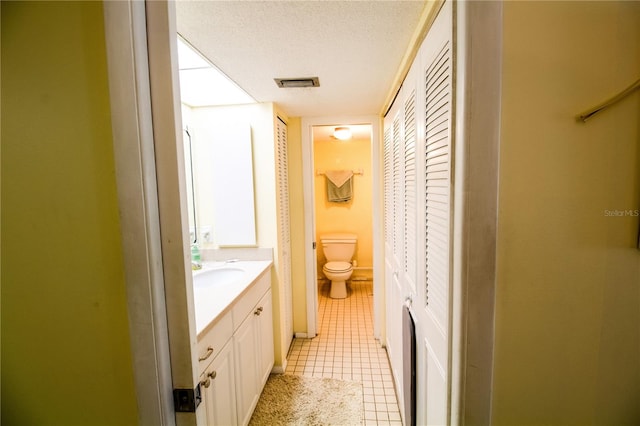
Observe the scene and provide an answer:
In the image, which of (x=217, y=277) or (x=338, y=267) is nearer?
(x=217, y=277)

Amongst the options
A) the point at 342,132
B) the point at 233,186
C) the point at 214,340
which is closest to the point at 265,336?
the point at 214,340

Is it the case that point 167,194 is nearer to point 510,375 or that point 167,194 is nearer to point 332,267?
point 510,375

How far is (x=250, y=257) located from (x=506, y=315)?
169 centimetres

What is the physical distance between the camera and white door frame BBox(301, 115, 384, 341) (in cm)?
225

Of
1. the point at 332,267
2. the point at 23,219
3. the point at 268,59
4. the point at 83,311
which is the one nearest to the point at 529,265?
the point at 83,311

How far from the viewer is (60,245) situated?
1.94ft

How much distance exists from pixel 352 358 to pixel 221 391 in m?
1.31

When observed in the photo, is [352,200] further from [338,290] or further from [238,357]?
[238,357]

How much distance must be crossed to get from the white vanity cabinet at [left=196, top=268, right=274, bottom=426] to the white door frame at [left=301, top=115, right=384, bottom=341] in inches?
22.7

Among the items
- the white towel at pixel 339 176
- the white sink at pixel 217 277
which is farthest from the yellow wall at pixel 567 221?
the white towel at pixel 339 176

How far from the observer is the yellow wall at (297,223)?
2.31 meters

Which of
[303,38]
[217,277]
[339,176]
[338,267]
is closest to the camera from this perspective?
[303,38]

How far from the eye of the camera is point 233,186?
1.90 metres

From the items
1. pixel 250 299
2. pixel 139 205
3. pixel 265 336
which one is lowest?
pixel 265 336
